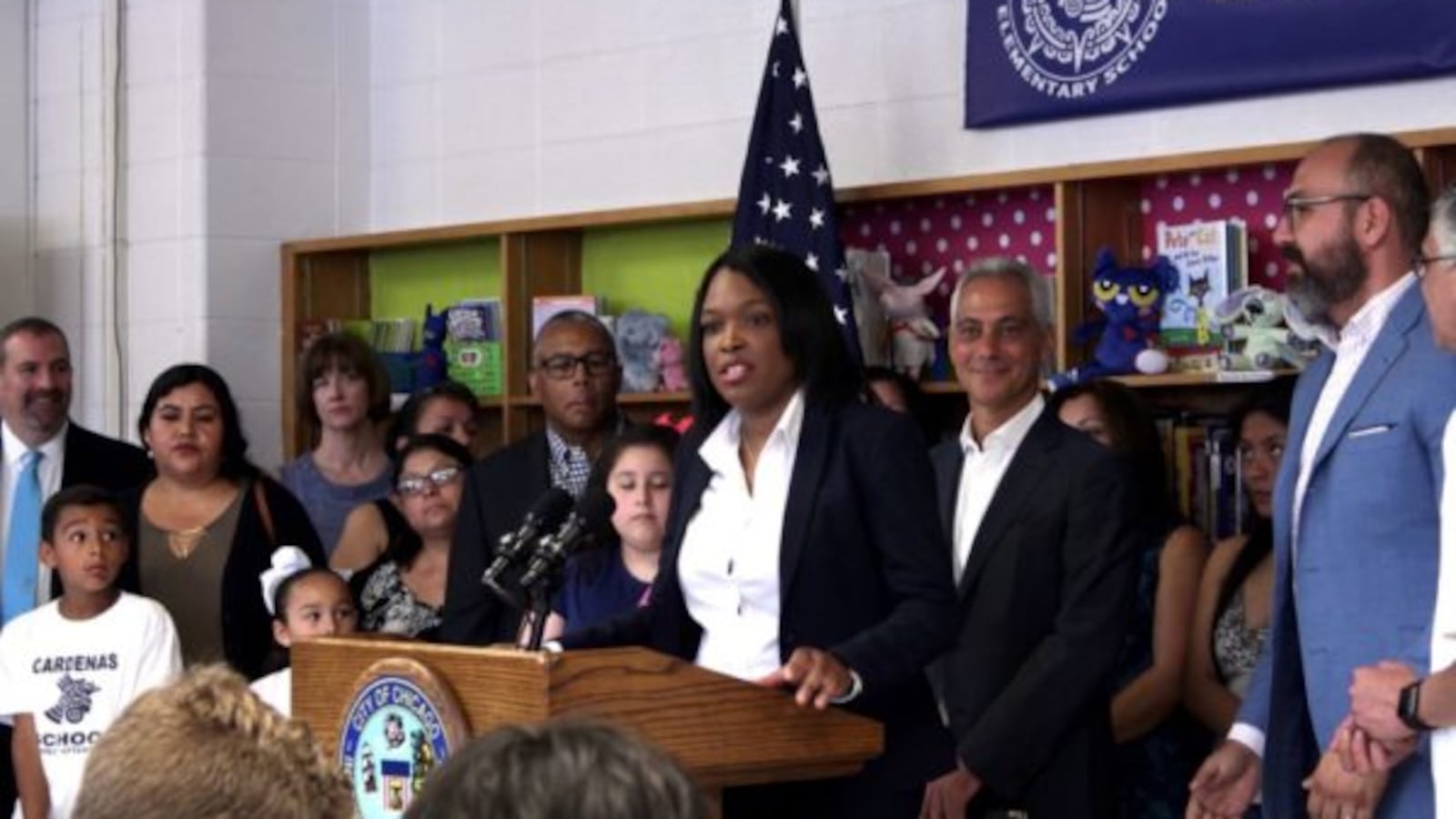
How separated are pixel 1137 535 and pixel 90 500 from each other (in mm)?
2444

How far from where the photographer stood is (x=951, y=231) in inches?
240

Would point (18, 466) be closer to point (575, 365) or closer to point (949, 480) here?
point (575, 365)

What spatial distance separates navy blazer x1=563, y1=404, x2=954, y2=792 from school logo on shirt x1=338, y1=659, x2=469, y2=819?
0.96ft

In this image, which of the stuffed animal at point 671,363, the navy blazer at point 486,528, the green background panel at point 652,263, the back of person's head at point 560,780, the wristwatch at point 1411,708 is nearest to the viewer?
the back of person's head at point 560,780

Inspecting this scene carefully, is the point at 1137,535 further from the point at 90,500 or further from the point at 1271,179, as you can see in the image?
the point at 90,500

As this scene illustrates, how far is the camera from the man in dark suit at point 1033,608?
155 inches

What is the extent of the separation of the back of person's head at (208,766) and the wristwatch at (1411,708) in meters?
1.54

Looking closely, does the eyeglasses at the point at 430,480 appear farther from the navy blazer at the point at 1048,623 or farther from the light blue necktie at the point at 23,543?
the navy blazer at the point at 1048,623

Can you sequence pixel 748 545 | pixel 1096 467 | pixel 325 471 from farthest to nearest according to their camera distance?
pixel 325 471
pixel 1096 467
pixel 748 545

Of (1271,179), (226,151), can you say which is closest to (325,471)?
(226,151)

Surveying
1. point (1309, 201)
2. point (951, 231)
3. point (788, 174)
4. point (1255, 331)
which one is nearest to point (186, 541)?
point (788, 174)

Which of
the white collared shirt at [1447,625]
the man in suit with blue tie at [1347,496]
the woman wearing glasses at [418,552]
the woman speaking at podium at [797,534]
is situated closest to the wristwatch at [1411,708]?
the white collared shirt at [1447,625]

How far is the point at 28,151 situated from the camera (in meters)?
7.71

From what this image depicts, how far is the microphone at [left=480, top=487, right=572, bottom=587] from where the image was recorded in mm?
3160
